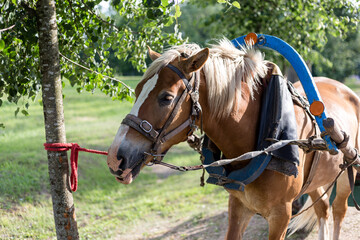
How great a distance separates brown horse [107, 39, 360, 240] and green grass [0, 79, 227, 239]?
1.86 metres

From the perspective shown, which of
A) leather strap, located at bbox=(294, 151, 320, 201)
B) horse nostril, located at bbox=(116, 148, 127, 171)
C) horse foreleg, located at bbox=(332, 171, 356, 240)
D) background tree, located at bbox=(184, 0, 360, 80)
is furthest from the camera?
background tree, located at bbox=(184, 0, 360, 80)

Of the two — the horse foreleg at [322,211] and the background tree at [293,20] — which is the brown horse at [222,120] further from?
the background tree at [293,20]

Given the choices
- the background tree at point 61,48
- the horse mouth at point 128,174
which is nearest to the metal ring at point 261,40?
the background tree at point 61,48

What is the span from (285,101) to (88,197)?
4.39 metres

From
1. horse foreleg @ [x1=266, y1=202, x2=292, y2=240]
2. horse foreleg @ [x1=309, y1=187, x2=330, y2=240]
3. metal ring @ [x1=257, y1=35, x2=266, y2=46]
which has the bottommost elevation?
horse foreleg @ [x1=309, y1=187, x2=330, y2=240]

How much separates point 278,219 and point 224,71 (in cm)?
108

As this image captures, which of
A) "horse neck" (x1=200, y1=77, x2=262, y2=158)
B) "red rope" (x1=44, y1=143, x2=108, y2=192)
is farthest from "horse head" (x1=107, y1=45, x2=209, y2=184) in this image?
"red rope" (x1=44, y1=143, x2=108, y2=192)

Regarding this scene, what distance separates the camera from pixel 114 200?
6340 mm

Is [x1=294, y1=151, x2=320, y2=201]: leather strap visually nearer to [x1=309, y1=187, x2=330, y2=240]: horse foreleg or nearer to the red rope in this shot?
[x1=309, y1=187, x2=330, y2=240]: horse foreleg

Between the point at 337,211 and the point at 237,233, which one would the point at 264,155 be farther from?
the point at 337,211

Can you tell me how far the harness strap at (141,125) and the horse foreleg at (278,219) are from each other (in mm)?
1055

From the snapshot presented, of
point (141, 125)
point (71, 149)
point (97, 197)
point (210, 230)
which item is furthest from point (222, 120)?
point (97, 197)

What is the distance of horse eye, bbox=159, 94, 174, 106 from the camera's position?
7.38 ft

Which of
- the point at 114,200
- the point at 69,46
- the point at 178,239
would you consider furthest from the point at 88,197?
the point at 69,46
